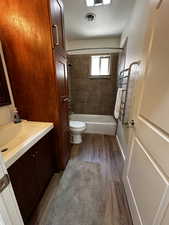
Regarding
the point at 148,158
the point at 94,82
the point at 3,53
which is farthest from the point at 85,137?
the point at 3,53

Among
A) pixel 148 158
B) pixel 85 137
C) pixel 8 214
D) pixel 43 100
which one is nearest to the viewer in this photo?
pixel 8 214

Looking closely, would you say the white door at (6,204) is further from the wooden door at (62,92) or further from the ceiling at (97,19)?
the ceiling at (97,19)

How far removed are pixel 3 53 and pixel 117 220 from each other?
227 centimetres

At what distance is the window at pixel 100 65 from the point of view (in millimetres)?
3045

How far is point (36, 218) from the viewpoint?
1.13 meters

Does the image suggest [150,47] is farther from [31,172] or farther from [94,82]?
[94,82]

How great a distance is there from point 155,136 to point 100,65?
2.81m

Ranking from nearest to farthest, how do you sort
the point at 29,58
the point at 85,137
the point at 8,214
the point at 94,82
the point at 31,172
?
the point at 8,214, the point at 31,172, the point at 29,58, the point at 85,137, the point at 94,82

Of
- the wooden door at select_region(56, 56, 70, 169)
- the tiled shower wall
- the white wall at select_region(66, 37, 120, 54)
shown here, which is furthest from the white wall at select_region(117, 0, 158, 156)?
the tiled shower wall

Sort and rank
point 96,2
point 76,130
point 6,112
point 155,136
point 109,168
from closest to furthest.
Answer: point 155,136
point 6,112
point 96,2
point 109,168
point 76,130

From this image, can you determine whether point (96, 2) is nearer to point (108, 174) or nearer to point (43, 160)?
point (43, 160)

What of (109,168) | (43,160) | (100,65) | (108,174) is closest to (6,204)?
(43,160)

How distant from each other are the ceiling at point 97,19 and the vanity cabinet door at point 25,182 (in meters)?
2.28

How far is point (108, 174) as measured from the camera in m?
1.69
